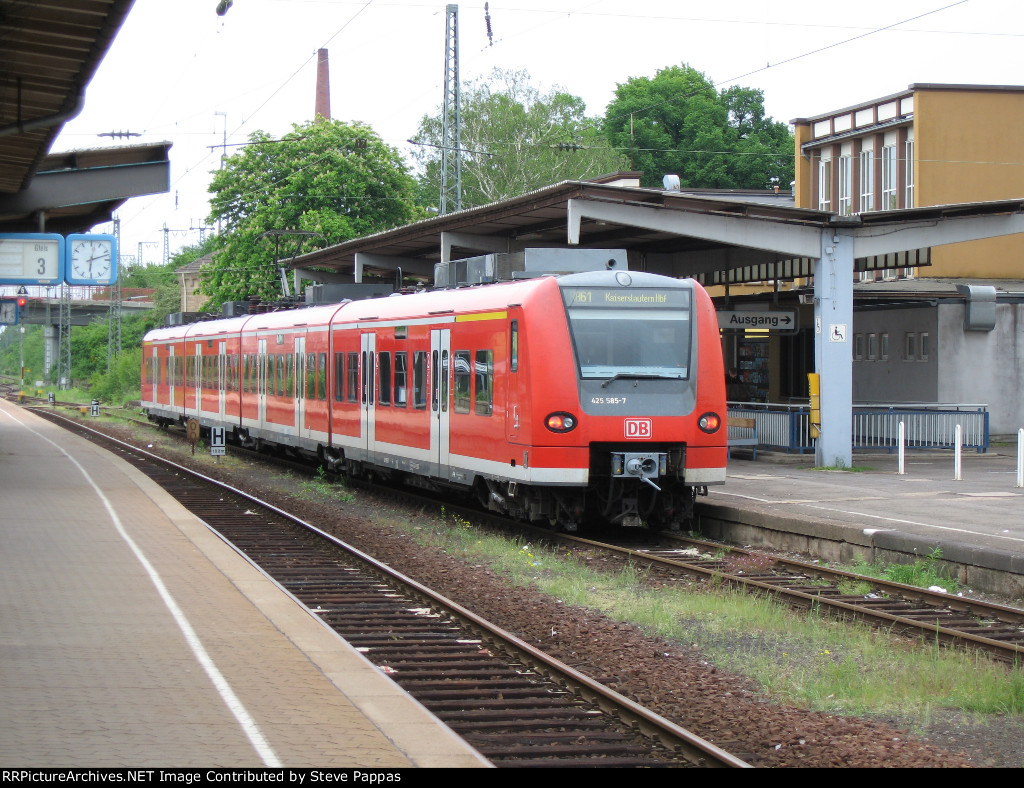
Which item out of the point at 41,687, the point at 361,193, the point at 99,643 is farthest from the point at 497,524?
the point at 361,193

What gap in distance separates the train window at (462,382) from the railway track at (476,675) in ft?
8.33

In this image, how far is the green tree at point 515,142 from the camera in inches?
2363

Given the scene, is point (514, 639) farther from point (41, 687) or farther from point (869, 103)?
point (869, 103)

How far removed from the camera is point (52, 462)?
88.8ft

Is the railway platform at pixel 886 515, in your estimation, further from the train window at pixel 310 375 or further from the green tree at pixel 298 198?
the green tree at pixel 298 198

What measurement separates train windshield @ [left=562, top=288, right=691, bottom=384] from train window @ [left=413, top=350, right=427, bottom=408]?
3.87 meters

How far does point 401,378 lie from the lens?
18406 millimetres

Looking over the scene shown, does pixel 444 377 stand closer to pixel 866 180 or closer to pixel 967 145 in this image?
pixel 967 145

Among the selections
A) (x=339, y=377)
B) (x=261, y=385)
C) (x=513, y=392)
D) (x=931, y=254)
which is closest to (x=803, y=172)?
(x=931, y=254)

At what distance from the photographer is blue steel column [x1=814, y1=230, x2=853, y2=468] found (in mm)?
21219

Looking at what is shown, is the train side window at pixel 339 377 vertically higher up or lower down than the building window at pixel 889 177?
lower down

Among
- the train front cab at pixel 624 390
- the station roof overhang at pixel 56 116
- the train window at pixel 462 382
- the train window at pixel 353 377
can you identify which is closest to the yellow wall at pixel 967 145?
the train window at pixel 353 377

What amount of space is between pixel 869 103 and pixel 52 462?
2562cm

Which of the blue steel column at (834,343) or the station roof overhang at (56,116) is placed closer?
the station roof overhang at (56,116)
